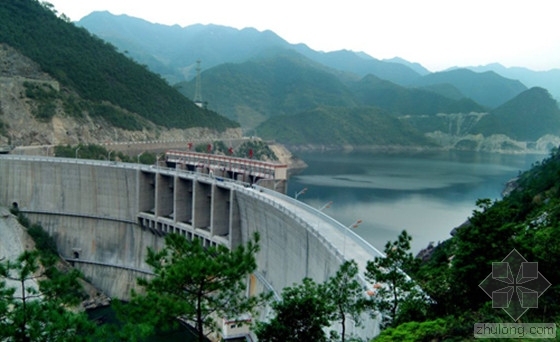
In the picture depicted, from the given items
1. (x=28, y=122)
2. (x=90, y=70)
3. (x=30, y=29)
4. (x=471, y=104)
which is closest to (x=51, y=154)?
(x=28, y=122)

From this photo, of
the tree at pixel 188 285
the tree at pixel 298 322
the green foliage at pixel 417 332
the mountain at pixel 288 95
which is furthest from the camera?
the mountain at pixel 288 95

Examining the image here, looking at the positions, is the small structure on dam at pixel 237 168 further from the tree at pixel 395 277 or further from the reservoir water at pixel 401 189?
the tree at pixel 395 277

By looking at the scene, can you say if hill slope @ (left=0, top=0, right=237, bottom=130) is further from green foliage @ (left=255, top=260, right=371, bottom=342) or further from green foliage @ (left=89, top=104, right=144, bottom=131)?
green foliage @ (left=255, top=260, right=371, bottom=342)

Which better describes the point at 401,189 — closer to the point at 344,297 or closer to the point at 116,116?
the point at 116,116

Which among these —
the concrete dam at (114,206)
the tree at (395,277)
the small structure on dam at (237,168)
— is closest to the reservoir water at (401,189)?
the small structure on dam at (237,168)

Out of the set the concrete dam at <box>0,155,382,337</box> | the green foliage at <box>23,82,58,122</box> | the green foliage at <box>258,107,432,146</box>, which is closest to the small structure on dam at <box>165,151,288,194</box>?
the concrete dam at <box>0,155,382,337</box>

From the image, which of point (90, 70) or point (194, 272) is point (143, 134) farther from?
point (194, 272)
